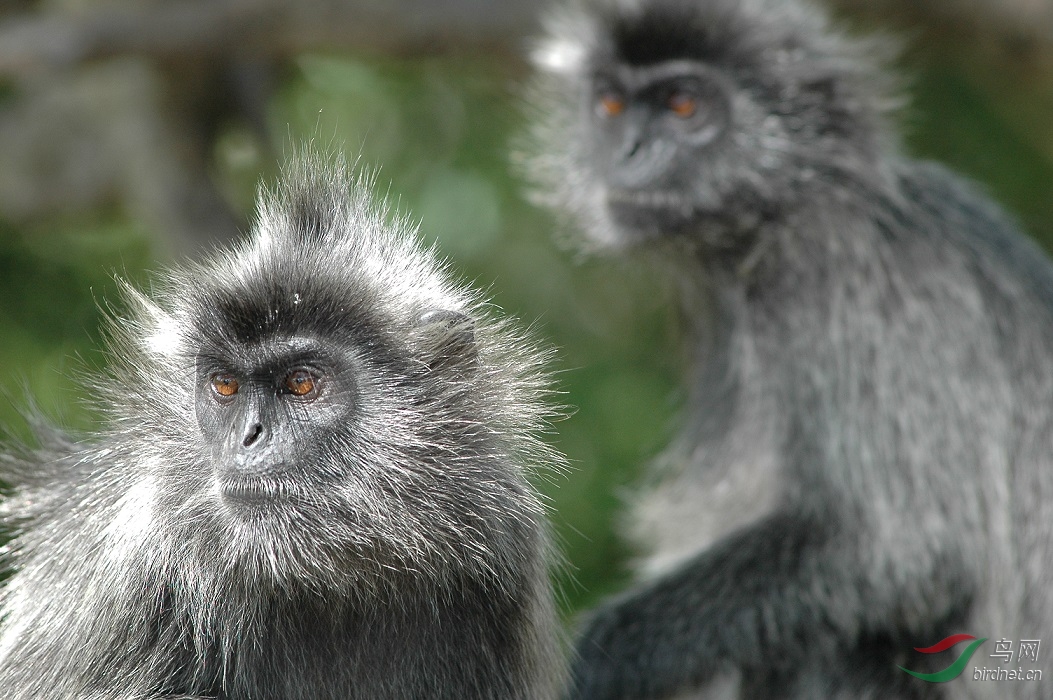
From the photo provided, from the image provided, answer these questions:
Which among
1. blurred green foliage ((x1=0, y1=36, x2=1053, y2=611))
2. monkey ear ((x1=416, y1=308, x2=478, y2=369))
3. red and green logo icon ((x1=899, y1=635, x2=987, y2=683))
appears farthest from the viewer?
blurred green foliage ((x1=0, y1=36, x2=1053, y2=611))

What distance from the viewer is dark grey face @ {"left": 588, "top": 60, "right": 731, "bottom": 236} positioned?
472 centimetres

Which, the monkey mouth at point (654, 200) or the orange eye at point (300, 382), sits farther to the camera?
the monkey mouth at point (654, 200)

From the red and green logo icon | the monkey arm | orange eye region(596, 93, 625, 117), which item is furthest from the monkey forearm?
orange eye region(596, 93, 625, 117)

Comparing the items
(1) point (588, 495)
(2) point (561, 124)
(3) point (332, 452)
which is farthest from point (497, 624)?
(1) point (588, 495)

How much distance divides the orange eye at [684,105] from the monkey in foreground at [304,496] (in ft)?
5.62

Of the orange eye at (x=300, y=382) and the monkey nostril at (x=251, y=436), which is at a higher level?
the orange eye at (x=300, y=382)

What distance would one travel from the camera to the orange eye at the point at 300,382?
306 cm

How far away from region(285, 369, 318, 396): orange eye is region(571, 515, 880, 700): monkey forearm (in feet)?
5.05

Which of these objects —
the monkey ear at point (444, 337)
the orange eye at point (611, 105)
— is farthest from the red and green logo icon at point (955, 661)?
the orange eye at point (611, 105)

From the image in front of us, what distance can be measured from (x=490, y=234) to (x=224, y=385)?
14.5ft

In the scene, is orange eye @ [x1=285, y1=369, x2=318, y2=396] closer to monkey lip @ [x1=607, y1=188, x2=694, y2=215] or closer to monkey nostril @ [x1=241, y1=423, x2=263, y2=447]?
monkey nostril @ [x1=241, y1=423, x2=263, y2=447]

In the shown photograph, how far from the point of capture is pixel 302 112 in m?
8.15

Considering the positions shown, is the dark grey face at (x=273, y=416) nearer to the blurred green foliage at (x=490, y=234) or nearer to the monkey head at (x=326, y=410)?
the monkey head at (x=326, y=410)

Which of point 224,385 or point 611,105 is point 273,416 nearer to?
point 224,385
